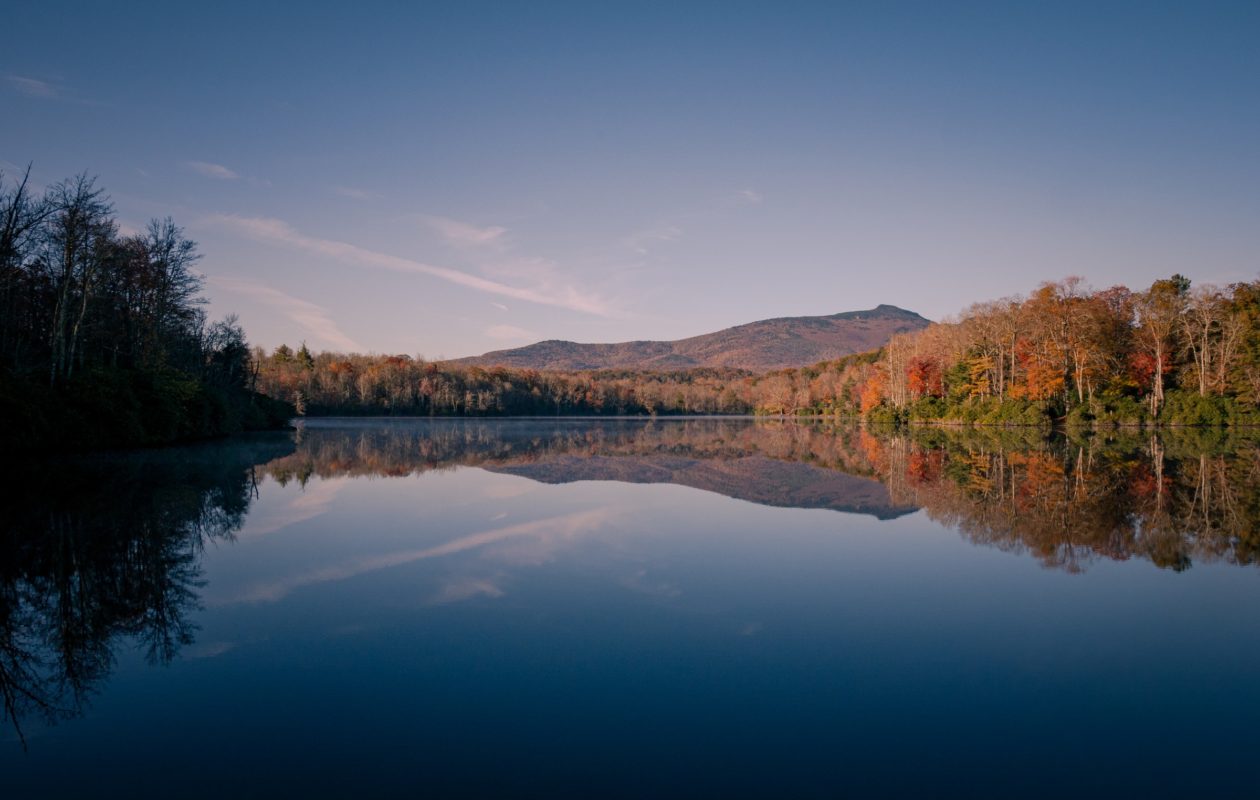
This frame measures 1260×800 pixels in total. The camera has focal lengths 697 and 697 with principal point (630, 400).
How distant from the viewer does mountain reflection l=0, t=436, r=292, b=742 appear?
4918mm

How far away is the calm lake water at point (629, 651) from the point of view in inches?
143

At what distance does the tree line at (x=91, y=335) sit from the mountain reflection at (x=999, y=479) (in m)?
6.17

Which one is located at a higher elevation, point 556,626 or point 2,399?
point 2,399

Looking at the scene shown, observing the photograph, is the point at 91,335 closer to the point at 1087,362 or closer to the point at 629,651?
the point at 629,651

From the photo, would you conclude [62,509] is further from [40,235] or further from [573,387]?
[573,387]

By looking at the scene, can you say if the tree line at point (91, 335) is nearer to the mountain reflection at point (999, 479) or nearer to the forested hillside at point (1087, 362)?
the mountain reflection at point (999, 479)

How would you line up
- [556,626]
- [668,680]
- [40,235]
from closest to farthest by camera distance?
[668,680], [556,626], [40,235]

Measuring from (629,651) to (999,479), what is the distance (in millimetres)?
13926

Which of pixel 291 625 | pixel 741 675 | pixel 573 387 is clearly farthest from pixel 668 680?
pixel 573 387

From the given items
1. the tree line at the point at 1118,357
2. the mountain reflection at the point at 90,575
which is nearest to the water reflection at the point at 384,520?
the mountain reflection at the point at 90,575

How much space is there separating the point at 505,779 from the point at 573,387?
13299 centimetres

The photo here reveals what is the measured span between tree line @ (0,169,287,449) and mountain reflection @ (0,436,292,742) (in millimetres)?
7844

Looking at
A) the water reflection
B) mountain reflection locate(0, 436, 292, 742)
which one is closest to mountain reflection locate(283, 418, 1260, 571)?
the water reflection

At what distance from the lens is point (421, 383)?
11062cm
